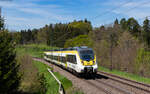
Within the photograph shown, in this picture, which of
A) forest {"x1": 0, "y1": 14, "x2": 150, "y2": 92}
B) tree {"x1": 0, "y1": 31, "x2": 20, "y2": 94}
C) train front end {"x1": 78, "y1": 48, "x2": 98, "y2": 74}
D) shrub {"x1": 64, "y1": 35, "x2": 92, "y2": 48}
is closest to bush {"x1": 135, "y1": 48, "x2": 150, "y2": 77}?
forest {"x1": 0, "y1": 14, "x2": 150, "y2": 92}

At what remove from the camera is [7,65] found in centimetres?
1592

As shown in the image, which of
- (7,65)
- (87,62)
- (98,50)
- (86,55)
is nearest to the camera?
(7,65)

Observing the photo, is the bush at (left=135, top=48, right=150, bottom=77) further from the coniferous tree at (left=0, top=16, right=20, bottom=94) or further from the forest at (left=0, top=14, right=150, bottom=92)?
the coniferous tree at (left=0, top=16, right=20, bottom=94)

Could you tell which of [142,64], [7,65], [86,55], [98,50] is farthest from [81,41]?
[7,65]

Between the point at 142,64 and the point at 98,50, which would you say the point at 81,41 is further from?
the point at 142,64

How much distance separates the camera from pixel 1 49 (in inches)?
607

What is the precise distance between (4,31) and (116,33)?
35.8 metres

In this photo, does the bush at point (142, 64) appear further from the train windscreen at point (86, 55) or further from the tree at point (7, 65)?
the tree at point (7, 65)

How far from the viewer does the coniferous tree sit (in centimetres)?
1511

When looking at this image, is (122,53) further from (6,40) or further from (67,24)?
(6,40)

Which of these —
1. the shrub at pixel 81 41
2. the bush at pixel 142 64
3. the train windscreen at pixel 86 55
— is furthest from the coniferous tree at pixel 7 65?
the shrub at pixel 81 41

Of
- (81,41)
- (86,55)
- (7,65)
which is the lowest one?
(7,65)

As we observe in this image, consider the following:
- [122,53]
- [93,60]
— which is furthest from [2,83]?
[122,53]

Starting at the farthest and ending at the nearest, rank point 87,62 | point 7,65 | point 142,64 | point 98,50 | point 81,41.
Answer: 1. point 81,41
2. point 98,50
3. point 142,64
4. point 87,62
5. point 7,65
